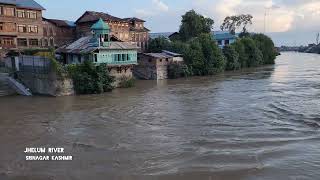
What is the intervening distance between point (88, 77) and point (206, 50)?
2511 cm

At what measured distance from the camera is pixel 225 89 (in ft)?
125

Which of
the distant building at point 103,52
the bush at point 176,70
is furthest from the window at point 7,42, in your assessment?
the bush at point 176,70

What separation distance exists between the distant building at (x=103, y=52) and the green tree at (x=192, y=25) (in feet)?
100

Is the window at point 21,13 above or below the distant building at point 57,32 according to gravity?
above

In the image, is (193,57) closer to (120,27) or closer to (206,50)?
(206,50)

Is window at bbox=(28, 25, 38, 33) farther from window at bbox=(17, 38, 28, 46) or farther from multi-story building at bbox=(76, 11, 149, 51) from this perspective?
multi-story building at bbox=(76, 11, 149, 51)

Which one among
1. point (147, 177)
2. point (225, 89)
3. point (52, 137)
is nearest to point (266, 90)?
point (225, 89)

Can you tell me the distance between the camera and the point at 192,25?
233ft

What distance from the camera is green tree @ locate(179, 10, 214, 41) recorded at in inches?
2778

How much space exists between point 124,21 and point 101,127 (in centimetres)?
3951

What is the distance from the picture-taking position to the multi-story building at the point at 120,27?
2184 inches

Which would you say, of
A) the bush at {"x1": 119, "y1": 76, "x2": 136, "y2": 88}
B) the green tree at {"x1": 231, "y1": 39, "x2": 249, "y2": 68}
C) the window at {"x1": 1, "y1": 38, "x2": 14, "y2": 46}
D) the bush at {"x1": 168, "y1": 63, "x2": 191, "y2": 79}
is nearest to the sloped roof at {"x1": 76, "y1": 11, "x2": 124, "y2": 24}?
the bush at {"x1": 168, "y1": 63, "x2": 191, "y2": 79}

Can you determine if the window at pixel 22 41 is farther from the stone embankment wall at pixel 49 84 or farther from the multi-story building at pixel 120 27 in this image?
the stone embankment wall at pixel 49 84

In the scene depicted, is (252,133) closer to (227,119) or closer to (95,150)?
(227,119)
